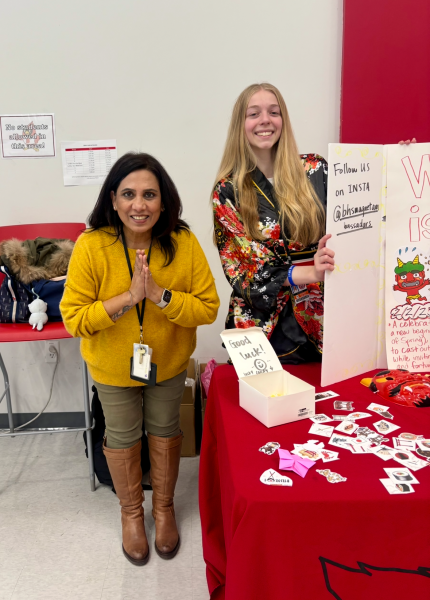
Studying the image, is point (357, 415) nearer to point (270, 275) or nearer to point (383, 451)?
point (383, 451)

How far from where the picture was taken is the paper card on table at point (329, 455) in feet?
3.07

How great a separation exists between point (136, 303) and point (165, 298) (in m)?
0.09

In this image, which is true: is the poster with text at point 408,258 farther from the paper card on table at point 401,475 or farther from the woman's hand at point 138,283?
the woman's hand at point 138,283

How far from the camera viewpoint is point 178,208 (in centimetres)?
150

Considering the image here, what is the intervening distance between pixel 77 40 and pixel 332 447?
7.51ft

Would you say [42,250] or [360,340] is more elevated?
[42,250]

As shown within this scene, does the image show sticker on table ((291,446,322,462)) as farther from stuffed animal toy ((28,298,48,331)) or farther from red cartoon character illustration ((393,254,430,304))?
stuffed animal toy ((28,298,48,331))

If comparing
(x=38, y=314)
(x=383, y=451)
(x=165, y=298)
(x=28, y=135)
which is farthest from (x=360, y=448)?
(x=28, y=135)

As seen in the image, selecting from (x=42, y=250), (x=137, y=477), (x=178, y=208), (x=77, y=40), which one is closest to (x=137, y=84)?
(x=77, y=40)

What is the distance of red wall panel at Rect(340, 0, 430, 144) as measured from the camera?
2.14 m

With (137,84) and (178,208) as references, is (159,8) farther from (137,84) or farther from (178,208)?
(178,208)

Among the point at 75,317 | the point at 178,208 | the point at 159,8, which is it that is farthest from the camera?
the point at 159,8

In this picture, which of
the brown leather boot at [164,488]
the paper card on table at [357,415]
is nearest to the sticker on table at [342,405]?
the paper card on table at [357,415]

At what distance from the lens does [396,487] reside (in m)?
0.84
